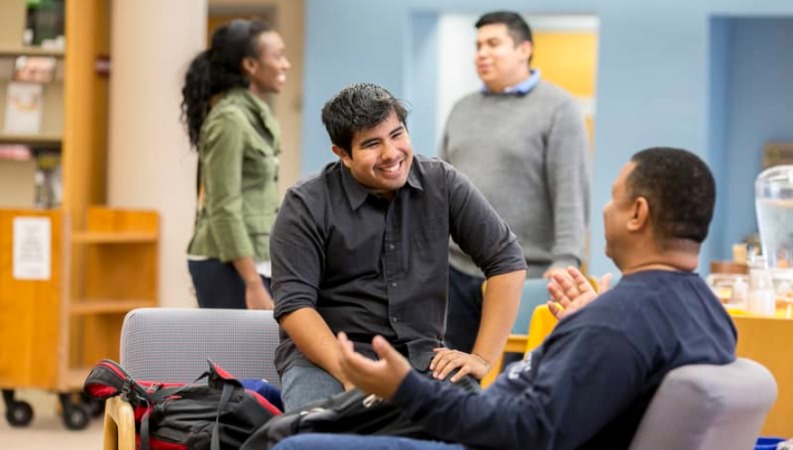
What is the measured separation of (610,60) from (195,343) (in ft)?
18.4

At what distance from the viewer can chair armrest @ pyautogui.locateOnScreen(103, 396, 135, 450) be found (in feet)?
9.36

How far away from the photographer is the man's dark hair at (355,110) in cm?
329

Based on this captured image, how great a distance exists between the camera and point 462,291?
495 cm

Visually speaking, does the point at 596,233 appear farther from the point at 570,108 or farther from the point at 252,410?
the point at 252,410

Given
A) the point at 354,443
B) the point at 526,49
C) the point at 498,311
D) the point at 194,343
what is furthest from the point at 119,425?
the point at 526,49

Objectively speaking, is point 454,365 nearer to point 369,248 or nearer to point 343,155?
point 369,248

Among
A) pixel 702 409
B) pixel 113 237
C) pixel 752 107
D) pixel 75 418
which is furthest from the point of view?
pixel 752 107

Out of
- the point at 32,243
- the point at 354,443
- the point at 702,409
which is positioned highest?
the point at 702,409

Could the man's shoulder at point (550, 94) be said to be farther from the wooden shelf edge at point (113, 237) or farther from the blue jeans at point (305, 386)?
the wooden shelf edge at point (113, 237)

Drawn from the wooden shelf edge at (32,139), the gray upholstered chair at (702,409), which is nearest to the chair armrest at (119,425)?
the gray upholstered chair at (702,409)

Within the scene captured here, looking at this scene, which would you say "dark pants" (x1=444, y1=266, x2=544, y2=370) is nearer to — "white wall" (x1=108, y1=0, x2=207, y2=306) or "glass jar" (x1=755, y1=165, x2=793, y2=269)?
"glass jar" (x1=755, y1=165, x2=793, y2=269)

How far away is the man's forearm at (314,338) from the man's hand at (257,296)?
134 cm

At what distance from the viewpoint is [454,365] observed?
3.21m

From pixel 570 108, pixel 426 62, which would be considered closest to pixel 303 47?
pixel 426 62
